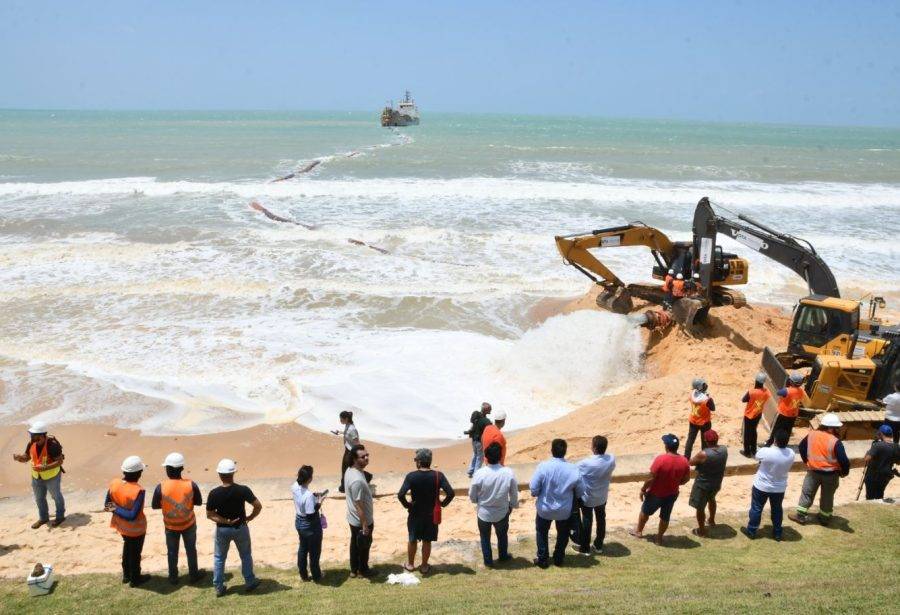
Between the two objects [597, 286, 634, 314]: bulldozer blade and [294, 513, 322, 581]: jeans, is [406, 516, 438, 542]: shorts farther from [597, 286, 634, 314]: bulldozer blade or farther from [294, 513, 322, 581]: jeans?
[597, 286, 634, 314]: bulldozer blade

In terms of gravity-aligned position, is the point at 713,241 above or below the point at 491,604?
above

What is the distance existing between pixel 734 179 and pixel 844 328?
42.2m

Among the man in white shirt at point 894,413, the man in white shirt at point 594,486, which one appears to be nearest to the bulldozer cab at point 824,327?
the man in white shirt at point 894,413

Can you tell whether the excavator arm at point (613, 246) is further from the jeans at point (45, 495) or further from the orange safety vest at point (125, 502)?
the orange safety vest at point (125, 502)

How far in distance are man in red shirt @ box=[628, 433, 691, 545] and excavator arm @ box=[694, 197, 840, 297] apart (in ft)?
23.0

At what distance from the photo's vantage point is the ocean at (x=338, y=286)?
42.5 ft

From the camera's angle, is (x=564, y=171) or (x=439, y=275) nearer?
(x=439, y=275)

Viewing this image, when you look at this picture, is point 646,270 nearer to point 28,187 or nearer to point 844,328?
point 844,328

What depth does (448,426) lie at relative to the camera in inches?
472

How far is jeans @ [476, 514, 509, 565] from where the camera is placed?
6.61m

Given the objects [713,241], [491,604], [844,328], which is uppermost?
[713,241]

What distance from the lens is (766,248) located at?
13.8 metres

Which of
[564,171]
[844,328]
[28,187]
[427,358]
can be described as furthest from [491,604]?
[564,171]

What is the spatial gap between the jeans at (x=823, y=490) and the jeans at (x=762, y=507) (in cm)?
43
